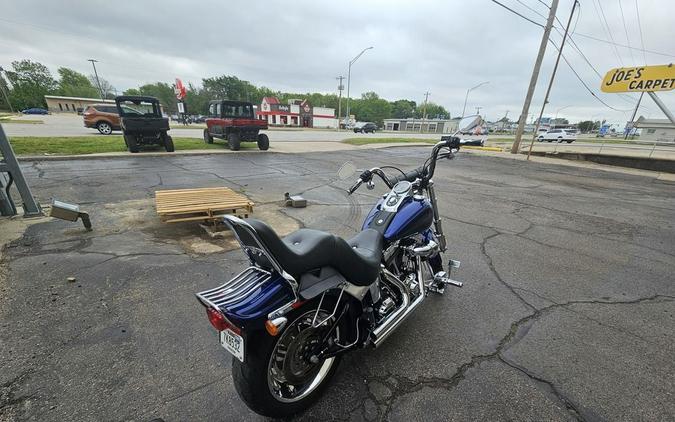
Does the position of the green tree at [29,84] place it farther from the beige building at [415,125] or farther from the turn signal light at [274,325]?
the turn signal light at [274,325]

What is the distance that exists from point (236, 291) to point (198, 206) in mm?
3427

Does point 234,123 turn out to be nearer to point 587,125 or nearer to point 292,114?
point 292,114

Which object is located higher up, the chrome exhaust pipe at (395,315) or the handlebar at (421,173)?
the handlebar at (421,173)

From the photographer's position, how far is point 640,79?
47.9ft

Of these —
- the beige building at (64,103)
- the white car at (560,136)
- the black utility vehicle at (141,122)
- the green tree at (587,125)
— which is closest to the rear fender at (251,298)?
the black utility vehicle at (141,122)

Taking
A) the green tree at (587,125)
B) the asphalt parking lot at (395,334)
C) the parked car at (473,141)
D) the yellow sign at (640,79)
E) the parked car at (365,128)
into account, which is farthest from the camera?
the green tree at (587,125)

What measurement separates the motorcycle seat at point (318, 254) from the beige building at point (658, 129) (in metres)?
62.2

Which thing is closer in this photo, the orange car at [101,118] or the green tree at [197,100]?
the orange car at [101,118]

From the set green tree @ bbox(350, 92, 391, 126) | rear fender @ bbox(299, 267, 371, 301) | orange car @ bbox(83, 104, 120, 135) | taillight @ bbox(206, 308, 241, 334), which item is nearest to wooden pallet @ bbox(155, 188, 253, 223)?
taillight @ bbox(206, 308, 241, 334)

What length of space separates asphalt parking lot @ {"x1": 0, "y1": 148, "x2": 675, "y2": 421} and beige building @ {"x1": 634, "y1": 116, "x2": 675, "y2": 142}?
5859 cm

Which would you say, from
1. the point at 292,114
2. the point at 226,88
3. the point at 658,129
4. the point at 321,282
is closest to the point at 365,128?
the point at 292,114

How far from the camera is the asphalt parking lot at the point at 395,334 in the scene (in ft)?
6.19

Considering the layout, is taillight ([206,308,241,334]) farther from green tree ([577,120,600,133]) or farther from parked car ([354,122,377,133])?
green tree ([577,120,600,133])

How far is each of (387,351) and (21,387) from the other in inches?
98.8
